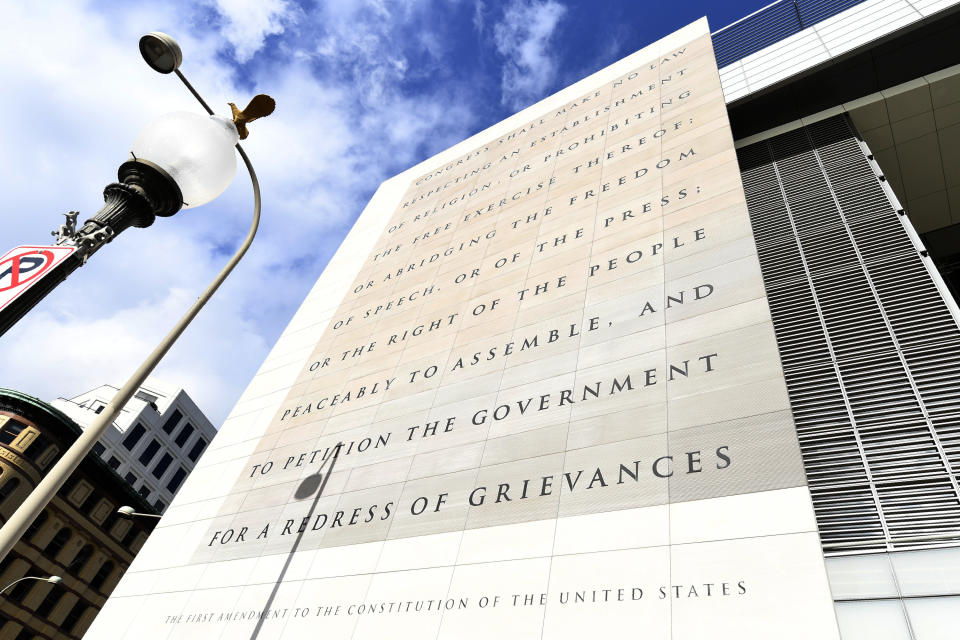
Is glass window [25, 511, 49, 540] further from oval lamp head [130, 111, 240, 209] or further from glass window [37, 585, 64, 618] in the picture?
oval lamp head [130, 111, 240, 209]

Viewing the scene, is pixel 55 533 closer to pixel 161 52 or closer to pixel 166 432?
pixel 166 432

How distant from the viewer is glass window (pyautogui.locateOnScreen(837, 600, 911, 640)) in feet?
24.0

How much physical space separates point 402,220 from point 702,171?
1387cm

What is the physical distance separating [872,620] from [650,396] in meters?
4.51

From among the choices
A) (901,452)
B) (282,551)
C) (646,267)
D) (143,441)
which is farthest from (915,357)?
(143,441)

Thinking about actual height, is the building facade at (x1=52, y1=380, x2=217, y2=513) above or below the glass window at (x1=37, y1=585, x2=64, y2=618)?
above

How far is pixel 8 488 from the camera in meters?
41.3

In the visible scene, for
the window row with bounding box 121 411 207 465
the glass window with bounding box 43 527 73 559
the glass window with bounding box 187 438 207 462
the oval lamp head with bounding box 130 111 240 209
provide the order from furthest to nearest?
the glass window with bounding box 187 438 207 462 < the window row with bounding box 121 411 207 465 < the glass window with bounding box 43 527 73 559 < the oval lamp head with bounding box 130 111 240 209

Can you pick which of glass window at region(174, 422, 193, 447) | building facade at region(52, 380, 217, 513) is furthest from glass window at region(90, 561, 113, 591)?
glass window at region(174, 422, 193, 447)

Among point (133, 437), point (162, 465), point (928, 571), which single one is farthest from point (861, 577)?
point (162, 465)

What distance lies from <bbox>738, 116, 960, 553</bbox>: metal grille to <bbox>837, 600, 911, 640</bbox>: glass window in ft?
2.94

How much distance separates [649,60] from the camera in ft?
73.3

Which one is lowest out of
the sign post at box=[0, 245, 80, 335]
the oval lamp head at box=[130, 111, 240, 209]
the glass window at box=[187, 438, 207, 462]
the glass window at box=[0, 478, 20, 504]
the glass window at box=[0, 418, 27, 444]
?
the sign post at box=[0, 245, 80, 335]

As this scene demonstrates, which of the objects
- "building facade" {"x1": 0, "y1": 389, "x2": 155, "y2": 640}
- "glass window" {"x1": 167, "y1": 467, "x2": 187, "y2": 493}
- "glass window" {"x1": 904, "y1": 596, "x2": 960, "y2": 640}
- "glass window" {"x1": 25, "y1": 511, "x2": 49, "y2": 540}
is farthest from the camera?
"glass window" {"x1": 167, "y1": 467, "x2": 187, "y2": 493}
